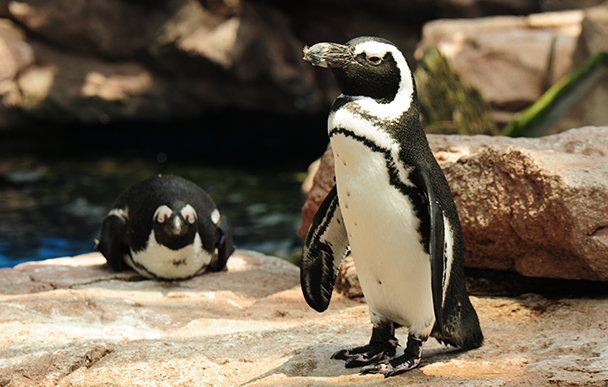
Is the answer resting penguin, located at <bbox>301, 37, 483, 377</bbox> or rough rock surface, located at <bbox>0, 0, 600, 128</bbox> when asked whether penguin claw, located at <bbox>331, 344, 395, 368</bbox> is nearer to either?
resting penguin, located at <bbox>301, 37, 483, 377</bbox>

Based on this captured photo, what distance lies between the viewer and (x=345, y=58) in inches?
64.0

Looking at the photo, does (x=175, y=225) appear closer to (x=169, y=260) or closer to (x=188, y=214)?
(x=188, y=214)

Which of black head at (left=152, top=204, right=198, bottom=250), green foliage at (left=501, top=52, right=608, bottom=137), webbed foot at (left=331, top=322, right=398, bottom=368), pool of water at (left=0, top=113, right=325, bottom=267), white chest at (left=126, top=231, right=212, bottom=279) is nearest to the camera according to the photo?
webbed foot at (left=331, top=322, right=398, bottom=368)

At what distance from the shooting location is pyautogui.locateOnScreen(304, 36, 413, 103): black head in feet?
5.32

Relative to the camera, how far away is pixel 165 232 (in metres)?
2.90

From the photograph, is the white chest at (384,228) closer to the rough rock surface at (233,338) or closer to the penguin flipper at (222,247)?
the rough rock surface at (233,338)

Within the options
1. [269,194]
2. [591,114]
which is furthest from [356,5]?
[591,114]

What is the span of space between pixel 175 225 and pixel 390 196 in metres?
1.52

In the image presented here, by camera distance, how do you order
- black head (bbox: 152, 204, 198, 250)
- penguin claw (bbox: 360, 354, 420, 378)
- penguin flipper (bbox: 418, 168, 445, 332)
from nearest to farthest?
penguin flipper (bbox: 418, 168, 445, 332), penguin claw (bbox: 360, 354, 420, 378), black head (bbox: 152, 204, 198, 250)

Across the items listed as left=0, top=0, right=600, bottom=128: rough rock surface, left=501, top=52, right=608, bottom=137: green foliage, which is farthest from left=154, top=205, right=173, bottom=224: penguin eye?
left=0, top=0, right=600, bottom=128: rough rock surface

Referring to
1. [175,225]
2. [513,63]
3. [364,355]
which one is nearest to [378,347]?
[364,355]

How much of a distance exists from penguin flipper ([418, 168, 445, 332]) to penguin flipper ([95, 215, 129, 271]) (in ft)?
6.84

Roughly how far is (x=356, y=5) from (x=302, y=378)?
8019 mm

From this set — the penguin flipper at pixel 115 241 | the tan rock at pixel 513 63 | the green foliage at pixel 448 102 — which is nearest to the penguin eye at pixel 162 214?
the penguin flipper at pixel 115 241
